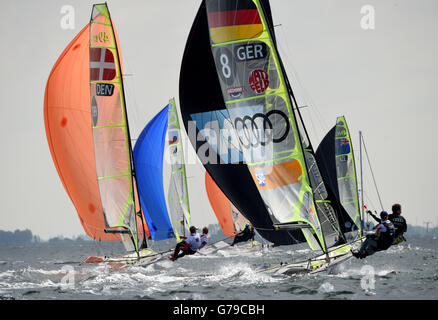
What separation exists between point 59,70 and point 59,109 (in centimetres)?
145

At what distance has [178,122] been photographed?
28.4m

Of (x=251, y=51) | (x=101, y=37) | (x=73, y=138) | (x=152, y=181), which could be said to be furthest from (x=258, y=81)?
(x=152, y=181)

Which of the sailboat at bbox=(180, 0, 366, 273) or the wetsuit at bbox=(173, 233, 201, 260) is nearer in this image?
the sailboat at bbox=(180, 0, 366, 273)

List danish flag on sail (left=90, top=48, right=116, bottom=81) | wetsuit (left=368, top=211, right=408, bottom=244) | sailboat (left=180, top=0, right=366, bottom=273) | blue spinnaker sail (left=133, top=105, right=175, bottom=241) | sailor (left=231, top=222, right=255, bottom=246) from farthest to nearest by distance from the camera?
sailor (left=231, top=222, right=255, bottom=246), blue spinnaker sail (left=133, top=105, right=175, bottom=241), danish flag on sail (left=90, top=48, right=116, bottom=81), sailboat (left=180, top=0, right=366, bottom=273), wetsuit (left=368, top=211, right=408, bottom=244)

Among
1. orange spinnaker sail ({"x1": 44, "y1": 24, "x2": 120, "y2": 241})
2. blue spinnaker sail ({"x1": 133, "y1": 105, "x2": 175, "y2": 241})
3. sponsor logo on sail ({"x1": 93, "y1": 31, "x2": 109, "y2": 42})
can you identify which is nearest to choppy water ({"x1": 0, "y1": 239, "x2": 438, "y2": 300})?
orange spinnaker sail ({"x1": 44, "y1": 24, "x2": 120, "y2": 241})

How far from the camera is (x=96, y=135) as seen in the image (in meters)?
19.7

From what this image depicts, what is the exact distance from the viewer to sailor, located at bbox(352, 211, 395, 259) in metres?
13.9

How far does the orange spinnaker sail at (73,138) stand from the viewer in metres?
20.7

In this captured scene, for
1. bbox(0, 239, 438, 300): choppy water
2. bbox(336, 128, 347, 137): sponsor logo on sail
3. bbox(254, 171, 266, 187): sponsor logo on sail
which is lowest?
bbox(0, 239, 438, 300): choppy water

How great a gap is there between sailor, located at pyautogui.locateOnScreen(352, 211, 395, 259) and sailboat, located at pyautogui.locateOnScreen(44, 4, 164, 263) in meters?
7.87

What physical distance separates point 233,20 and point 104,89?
6.36 metres

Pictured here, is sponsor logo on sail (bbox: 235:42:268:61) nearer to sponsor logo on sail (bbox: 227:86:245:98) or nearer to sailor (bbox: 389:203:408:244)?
sponsor logo on sail (bbox: 227:86:245:98)

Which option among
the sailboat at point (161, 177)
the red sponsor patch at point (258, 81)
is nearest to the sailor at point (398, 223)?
the red sponsor patch at point (258, 81)
